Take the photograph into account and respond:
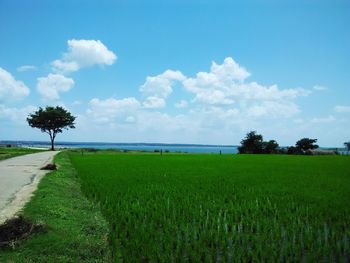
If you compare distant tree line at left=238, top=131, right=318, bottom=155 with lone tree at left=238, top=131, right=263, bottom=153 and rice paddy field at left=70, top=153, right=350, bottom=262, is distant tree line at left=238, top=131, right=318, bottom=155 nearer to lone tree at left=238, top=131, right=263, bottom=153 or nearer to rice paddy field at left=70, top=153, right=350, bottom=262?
lone tree at left=238, top=131, right=263, bottom=153

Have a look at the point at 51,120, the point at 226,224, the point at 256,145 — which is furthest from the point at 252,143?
the point at 226,224

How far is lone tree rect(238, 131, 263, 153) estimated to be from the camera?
6050 centimetres

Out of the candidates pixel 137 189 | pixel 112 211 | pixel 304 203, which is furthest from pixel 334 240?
pixel 137 189

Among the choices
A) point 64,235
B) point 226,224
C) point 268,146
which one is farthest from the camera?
point 268,146

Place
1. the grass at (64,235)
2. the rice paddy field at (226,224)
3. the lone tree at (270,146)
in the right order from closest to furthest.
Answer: the grass at (64,235)
the rice paddy field at (226,224)
the lone tree at (270,146)

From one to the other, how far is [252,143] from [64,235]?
187 ft

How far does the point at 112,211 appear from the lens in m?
8.02

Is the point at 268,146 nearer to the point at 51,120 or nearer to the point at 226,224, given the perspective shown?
the point at 51,120

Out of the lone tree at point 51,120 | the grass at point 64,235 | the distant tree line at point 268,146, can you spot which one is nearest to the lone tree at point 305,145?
the distant tree line at point 268,146

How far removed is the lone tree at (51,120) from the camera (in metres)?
61.2

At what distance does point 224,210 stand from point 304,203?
97.4 inches

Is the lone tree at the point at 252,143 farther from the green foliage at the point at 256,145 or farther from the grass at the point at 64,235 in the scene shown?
the grass at the point at 64,235

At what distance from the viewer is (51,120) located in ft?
202

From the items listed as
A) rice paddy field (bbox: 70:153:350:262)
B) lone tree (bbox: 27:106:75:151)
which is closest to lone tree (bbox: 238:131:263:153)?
lone tree (bbox: 27:106:75:151)
